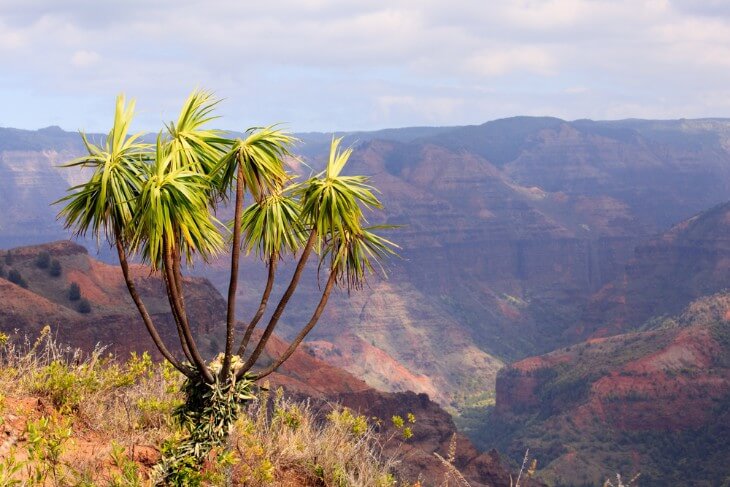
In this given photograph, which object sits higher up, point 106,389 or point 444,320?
point 106,389

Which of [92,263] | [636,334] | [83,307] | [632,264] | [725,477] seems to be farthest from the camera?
[632,264]

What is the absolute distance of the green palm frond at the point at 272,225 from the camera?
32.4 ft

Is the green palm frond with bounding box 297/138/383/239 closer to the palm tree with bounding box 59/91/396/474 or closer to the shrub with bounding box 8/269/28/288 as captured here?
the palm tree with bounding box 59/91/396/474

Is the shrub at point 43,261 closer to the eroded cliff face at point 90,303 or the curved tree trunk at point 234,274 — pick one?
the eroded cliff face at point 90,303

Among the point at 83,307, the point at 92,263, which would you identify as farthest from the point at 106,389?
the point at 92,263

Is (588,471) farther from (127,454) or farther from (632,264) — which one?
(632,264)

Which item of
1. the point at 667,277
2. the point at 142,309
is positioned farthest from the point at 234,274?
the point at 667,277

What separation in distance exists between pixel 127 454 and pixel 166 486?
891 millimetres

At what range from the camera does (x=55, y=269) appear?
62.7 meters

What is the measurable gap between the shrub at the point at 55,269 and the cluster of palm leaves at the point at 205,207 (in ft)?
185

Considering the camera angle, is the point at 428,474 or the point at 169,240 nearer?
the point at 169,240

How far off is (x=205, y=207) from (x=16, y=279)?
53196 millimetres

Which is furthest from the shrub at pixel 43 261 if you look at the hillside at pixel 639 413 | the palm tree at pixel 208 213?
the palm tree at pixel 208 213

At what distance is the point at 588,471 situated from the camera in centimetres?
7306
